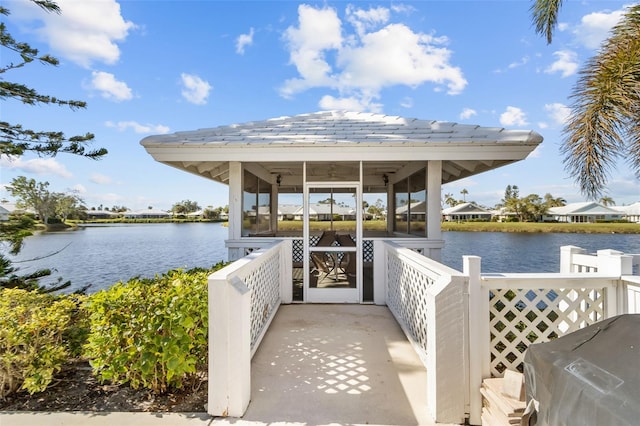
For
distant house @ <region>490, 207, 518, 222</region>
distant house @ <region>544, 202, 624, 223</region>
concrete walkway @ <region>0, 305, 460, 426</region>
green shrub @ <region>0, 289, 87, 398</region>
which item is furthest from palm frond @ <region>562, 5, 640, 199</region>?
distant house @ <region>544, 202, 624, 223</region>

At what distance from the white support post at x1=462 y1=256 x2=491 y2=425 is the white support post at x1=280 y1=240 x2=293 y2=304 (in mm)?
3560

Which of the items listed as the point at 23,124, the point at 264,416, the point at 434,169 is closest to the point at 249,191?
the point at 434,169

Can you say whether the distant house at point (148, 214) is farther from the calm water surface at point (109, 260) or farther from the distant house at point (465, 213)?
the distant house at point (465, 213)

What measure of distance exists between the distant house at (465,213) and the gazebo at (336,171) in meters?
Answer: 38.3

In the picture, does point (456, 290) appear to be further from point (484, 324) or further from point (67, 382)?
point (67, 382)

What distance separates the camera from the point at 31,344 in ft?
9.15

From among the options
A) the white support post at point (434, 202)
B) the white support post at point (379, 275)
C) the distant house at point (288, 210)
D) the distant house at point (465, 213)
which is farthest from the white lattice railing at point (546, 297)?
the distant house at point (465, 213)

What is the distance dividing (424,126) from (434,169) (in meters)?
0.91

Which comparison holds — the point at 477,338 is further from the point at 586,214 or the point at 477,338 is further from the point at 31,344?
the point at 586,214

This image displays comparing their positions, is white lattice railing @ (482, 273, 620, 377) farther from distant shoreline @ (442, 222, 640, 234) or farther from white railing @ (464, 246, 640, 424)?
distant shoreline @ (442, 222, 640, 234)

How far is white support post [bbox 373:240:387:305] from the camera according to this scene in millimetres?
5367

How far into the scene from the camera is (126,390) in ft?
9.31

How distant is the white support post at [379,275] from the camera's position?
17.6ft

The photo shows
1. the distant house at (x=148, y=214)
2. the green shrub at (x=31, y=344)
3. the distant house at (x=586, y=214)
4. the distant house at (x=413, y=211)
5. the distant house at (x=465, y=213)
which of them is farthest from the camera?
the distant house at (x=148, y=214)
